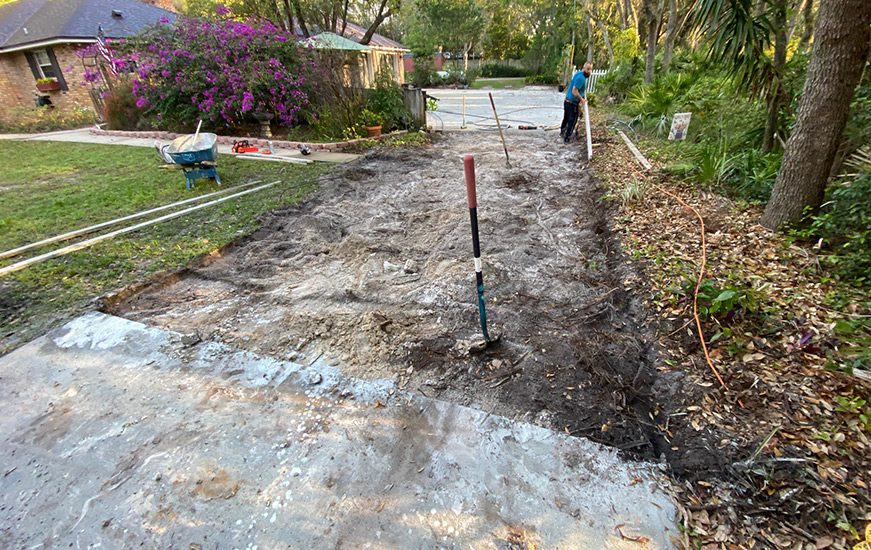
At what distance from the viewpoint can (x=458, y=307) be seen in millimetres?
3527

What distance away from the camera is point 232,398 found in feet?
8.54

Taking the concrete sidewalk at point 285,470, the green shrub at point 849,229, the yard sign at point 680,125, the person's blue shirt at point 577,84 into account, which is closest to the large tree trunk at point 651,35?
the person's blue shirt at point 577,84

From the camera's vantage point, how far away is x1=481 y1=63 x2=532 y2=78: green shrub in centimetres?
3825

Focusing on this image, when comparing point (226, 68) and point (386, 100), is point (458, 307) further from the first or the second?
point (226, 68)

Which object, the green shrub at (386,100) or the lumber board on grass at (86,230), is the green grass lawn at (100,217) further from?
the green shrub at (386,100)

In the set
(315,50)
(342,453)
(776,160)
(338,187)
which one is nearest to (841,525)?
(342,453)

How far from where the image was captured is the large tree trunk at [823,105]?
10.6 feet

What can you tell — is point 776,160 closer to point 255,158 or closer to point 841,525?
point 841,525

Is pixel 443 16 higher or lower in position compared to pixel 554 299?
higher

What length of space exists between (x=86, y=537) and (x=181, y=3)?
1654 inches

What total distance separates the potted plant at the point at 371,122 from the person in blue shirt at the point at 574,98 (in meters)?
4.91

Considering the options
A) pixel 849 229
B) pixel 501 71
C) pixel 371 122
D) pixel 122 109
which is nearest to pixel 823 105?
pixel 849 229

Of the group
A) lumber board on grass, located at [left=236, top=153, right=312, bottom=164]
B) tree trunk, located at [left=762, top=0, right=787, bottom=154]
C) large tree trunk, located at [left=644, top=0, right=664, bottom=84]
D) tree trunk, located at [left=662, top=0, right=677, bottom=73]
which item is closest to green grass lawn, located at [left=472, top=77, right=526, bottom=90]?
large tree trunk, located at [left=644, top=0, right=664, bottom=84]

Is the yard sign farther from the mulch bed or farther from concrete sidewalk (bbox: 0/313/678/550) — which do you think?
concrete sidewalk (bbox: 0/313/678/550)
